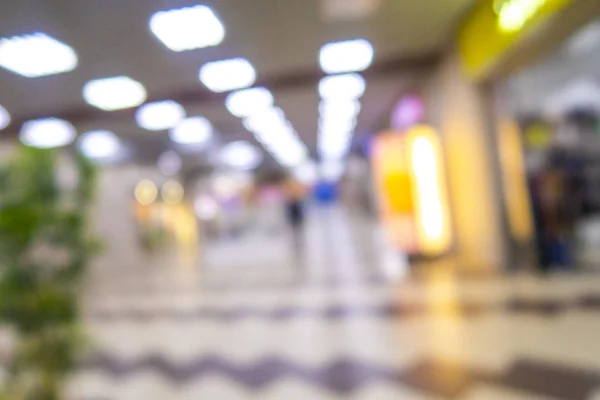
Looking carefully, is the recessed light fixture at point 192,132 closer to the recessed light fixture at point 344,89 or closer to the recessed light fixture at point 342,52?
the recessed light fixture at point 344,89

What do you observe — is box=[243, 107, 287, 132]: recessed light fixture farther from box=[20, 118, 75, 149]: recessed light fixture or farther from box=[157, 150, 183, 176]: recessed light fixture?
box=[157, 150, 183, 176]: recessed light fixture

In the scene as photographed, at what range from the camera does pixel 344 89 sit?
5688 mm

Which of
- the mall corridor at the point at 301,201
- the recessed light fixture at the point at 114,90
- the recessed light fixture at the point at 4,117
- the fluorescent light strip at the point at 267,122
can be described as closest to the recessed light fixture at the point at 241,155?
the fluorescent light strip at the point at 267,122

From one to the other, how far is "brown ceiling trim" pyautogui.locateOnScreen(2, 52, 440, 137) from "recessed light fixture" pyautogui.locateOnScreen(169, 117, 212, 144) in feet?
9.26

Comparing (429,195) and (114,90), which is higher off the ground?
(114,90)

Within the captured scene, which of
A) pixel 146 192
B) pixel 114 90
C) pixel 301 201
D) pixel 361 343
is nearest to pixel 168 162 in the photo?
pixel 146 192

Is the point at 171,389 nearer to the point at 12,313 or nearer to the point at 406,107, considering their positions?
the point at 12,313

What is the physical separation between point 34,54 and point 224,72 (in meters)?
0.87

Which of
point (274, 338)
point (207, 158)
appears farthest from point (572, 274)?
point (207, 158)

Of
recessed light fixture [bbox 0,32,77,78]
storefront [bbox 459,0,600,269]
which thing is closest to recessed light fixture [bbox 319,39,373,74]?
recessed light fixture [bbox 0,32,77,78]

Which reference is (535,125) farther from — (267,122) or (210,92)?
(210,92)

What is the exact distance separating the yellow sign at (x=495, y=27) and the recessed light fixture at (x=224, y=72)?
7.36ft

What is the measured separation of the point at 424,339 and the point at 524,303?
1205 mm

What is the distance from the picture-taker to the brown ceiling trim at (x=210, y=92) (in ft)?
9.20
